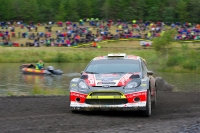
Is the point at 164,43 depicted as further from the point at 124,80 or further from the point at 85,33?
the point at 124,80

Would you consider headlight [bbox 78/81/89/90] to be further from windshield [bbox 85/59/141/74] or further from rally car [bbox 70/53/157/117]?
windshield [bbox 85/59/141/74]

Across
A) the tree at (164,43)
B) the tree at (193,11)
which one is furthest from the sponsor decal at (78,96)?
the tree at (193,11)

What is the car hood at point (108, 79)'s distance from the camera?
10759 millimetres

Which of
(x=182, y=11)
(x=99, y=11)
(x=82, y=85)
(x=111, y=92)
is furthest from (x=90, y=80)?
(x=99, y=11)

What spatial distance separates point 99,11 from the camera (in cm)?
10369

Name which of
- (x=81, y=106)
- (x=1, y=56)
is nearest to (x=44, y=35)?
(x=1, y=56)

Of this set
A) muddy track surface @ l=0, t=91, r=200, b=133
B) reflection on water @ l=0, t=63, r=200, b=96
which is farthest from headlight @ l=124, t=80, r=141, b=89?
reflection on water @ l=0, t=63, r=200, b=96

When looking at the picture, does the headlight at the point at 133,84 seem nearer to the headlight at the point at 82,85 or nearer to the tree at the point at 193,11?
the headlight at the point at 82,85

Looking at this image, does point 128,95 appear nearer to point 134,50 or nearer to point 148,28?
point 134,50

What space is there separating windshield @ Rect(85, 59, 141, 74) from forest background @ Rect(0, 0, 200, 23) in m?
82.5

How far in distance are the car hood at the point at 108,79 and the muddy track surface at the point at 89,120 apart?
79 centimetres

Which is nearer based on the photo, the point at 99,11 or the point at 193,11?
the point at 193,11

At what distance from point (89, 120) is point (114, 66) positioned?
251 centimetres

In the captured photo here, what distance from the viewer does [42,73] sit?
38.3 metres
